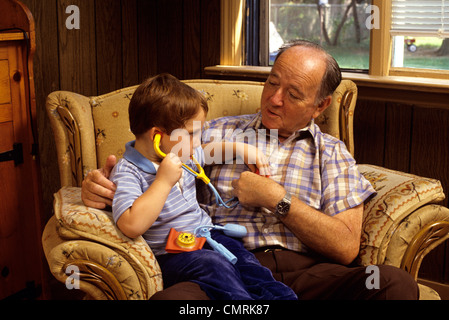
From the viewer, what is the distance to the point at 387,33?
2.36 meters

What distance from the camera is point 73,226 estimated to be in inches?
54.9

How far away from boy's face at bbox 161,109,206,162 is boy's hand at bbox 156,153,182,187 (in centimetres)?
7

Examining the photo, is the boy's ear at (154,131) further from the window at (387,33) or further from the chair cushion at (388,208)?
the window at (387,33)

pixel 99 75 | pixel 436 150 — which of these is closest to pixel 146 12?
pixel 99 75

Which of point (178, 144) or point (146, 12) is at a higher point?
point (146, 12)

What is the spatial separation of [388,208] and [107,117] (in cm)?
102

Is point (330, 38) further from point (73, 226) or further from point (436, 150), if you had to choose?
point (73, 226)

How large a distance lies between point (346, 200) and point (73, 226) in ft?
2.62

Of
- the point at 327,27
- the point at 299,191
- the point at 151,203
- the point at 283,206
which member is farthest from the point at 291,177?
the point at 327,27

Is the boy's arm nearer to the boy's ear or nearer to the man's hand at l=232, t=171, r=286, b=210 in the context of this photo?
the boy's ear

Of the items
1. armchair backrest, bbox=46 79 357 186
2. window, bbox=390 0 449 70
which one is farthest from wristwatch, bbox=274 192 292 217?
window, bbox=390 0 449 70

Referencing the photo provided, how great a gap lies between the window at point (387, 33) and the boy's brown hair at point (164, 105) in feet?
4.06

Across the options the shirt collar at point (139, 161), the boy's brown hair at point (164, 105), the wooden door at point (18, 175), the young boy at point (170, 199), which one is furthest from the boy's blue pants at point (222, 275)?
the wooden door at point (18, 175)
